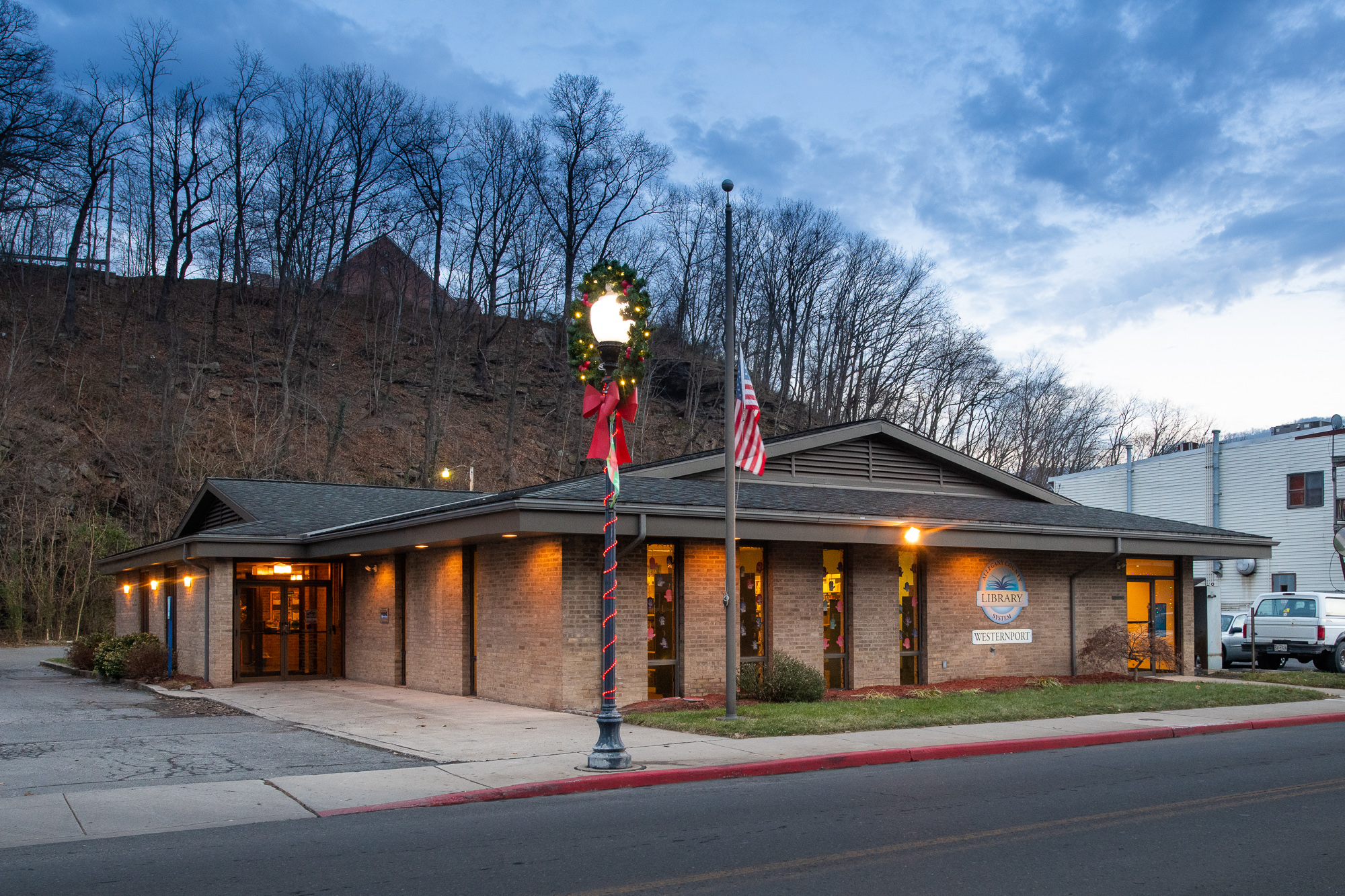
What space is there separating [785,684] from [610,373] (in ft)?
23.9

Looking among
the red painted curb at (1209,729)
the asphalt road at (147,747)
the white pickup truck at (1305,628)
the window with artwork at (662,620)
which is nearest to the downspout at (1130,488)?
the white pickup truck at (1305,628)

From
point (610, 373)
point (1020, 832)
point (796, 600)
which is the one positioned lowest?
point (1020, 832)

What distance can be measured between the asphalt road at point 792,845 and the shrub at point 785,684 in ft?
20.2

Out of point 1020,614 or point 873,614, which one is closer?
point 873,614

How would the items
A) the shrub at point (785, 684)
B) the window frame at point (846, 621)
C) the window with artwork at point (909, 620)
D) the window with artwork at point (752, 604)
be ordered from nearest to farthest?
the shrub at point (785, 684) < the window with artwork at point (752, 604) < the window frame at point (846, 621) < the window with artwork at point (909, 620)

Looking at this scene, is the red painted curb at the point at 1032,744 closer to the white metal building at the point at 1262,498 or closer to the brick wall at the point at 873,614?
the brick wall at the point at 873,614

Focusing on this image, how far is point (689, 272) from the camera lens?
5334 centimetres

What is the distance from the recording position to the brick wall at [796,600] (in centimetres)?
1867

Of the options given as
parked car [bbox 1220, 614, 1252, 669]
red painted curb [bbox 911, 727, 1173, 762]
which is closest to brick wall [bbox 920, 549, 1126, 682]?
red painted curb [bbox 911, 727, 1173, 762]

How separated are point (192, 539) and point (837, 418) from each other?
1461 inches

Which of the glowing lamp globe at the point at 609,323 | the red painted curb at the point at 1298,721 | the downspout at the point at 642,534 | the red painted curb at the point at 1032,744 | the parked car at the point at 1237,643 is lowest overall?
the parked car at the point at 1237,643

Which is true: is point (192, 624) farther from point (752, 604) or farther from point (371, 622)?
point (752, 604)

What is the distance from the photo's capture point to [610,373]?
474 inches

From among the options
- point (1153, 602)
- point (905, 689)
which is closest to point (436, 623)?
point (905, 689)
